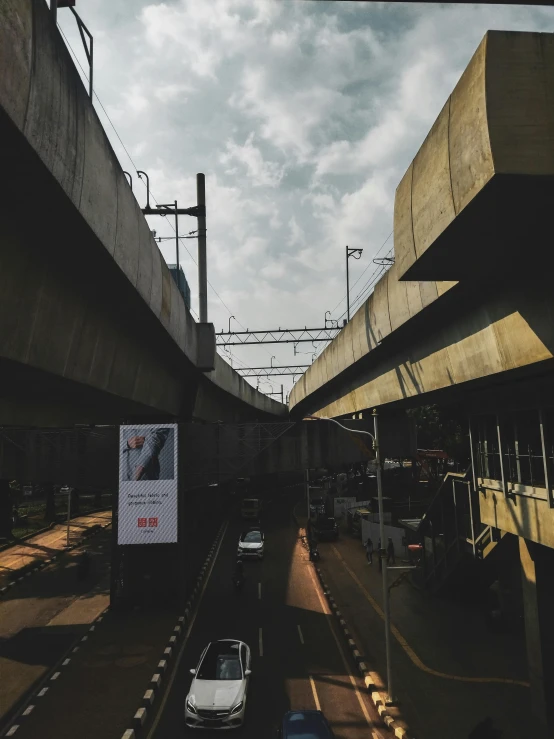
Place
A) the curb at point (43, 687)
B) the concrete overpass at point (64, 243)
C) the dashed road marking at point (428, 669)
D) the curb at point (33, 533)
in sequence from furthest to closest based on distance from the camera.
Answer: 1. the curb at point (33, 533)
2. the dashed road marking at point (428, 669)
3. the curb at point (43, 687)
4. the concrete overpass at point (64, 243)

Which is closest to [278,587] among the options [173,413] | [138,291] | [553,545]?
[173,413]

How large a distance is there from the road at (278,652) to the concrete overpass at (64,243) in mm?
9866

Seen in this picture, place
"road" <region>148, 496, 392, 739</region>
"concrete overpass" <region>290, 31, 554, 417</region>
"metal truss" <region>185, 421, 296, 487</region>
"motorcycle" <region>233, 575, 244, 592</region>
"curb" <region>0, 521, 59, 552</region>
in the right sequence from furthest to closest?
"curb" <region>0, 521, 59, 552</region> < "motorcycle" <region>233, 575, 244, 592</region> < "metal truss" <region>185, 421, 296, 487</region> < "road" <region>148, 496, 392, 739</region> < "concrete overpass" <region>290, 31, 554, 417</region>

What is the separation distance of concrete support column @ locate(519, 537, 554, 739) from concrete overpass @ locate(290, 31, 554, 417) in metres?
5.23

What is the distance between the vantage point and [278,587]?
97.0 feet

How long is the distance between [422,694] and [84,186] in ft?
56.1

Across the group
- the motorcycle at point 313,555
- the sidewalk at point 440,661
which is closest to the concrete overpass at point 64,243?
the sidewalk at point 440,661

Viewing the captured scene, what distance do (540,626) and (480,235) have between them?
12522 millimetres

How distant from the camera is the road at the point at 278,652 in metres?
15.0

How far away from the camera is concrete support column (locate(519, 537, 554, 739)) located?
14.6 m

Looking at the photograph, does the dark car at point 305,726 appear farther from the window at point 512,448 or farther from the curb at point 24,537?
the curb at point 24,537

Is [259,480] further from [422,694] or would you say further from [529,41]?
[529,41]

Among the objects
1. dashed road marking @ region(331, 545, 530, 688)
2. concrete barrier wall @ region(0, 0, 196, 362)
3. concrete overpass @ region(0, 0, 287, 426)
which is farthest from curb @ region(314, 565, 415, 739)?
concrete barrier wall @ region(0, 0, 196, 362)

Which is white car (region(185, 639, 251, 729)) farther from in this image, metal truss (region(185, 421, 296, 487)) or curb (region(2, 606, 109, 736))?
metal truss (region(185, 421, 296, 487))
